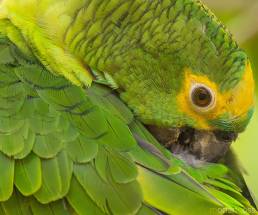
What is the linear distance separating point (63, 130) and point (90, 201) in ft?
0.53

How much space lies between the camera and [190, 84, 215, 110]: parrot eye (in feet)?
4.80

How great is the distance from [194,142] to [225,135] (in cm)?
8

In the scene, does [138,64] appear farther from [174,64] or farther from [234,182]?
[234,182]

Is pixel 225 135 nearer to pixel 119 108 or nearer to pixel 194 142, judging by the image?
pixel 194 142

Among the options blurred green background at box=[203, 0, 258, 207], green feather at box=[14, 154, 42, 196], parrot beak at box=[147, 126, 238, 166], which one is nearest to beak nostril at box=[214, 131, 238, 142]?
parrot beak at box=[147, 126, 238, 166]

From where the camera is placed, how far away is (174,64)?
1465 mm

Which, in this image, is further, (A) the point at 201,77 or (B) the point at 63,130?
(A) the point at 201,77

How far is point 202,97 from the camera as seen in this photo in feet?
4.82

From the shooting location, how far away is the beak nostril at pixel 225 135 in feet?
4.94

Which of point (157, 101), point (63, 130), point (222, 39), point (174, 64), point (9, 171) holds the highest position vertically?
point (222, 39)

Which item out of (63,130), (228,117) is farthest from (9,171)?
(228,117)

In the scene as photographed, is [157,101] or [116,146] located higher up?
[157,101]

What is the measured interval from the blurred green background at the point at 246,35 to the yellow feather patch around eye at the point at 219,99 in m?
0.37

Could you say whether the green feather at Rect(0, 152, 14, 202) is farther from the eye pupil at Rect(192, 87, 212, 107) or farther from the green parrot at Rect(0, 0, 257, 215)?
the eye pupil at Rect(192, 87, 212, 107)
